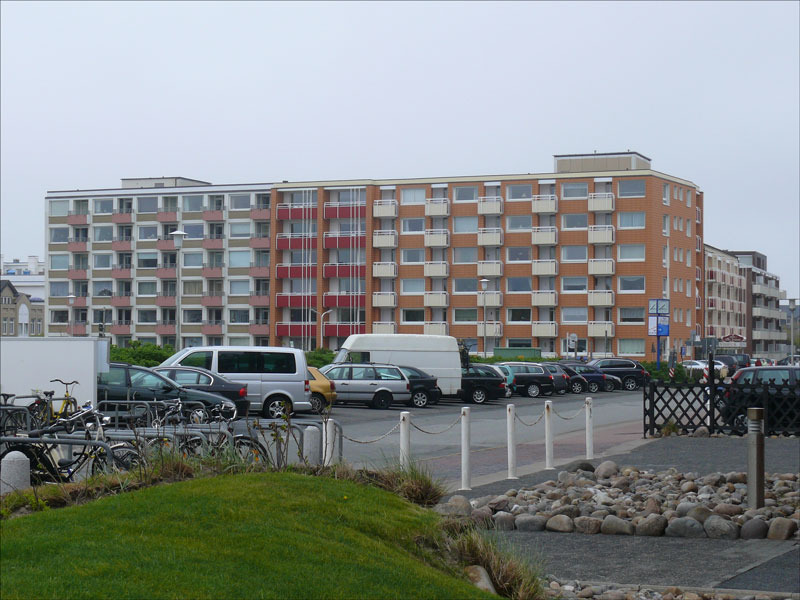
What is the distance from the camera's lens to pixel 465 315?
303 ft

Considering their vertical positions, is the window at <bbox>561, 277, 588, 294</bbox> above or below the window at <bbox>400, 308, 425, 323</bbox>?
above

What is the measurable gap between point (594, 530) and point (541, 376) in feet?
129

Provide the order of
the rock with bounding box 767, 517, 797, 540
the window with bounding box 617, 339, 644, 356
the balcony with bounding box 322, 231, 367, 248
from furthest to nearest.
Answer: the balcony with bounding box 322, 231, 367, 248, the window with bounding box 617, 339, 644, 356, the rock with bounding box 767, 517, 797, 540

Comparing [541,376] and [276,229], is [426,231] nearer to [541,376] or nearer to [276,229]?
[276,229]

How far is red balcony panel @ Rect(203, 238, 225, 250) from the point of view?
96.5 m

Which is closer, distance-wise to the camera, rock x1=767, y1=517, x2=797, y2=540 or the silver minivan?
rock x1=767, y1=517, x2=797, y2=540

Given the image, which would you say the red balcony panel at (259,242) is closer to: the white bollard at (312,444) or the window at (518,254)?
the window at (518,254)

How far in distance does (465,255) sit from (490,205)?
4.81 meters

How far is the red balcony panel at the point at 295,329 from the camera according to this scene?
9412 cm

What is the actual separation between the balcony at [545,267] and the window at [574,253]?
0.99 metres

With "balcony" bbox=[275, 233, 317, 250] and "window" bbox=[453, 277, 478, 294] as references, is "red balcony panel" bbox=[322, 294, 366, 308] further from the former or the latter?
"window" bbox=[453, 277, 478, 294]

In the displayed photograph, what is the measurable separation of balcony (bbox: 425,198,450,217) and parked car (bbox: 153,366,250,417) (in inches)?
2505

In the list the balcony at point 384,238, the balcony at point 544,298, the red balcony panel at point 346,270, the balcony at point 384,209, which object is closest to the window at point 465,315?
the balcony at point 544,298

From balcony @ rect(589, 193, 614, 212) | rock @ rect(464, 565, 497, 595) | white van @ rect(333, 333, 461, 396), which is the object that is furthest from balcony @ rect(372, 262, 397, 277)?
rock @ rect(464, 565, 497, 595)
